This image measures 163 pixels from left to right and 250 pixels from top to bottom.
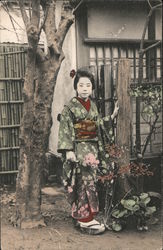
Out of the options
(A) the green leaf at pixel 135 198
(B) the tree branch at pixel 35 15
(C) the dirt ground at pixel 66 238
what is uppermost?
(B) the tree branch at pixel 35 15

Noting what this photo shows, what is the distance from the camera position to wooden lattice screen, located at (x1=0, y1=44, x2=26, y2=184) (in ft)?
25.3

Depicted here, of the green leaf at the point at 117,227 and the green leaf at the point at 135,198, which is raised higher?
the green leaf at the point at 135,198

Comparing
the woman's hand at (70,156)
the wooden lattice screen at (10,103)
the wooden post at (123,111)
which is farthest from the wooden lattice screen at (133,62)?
the woman's hand at (70,156)

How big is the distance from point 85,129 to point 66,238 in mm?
1565

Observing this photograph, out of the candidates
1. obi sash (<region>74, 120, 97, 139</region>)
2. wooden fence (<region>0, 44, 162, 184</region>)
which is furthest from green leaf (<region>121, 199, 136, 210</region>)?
wooden fence (<region>0, 44, 162, 184</region>)

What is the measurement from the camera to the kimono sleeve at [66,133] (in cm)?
548

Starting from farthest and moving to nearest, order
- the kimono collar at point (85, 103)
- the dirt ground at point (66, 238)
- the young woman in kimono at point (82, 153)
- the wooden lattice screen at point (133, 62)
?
the wooden lattice screen at point (133, 62)
the kimono collar at point (85, 103)
the young woman in kimono at point (82, 153)
the dirt ground at point (66, 238)

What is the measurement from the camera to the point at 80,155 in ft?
18.3

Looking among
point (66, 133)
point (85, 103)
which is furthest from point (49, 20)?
point (66, 133)

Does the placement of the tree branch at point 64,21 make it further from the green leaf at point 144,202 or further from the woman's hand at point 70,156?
the green leaf at point 144,202

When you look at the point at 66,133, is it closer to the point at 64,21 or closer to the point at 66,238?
the point at 66,238

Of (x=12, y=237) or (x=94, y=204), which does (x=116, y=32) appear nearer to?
(x=94, y=204)

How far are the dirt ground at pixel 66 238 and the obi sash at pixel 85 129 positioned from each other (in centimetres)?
139

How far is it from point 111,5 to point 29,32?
3.33m
